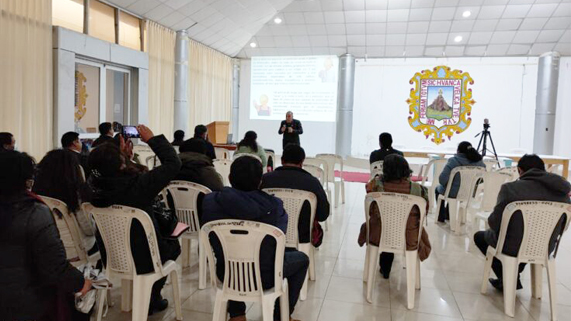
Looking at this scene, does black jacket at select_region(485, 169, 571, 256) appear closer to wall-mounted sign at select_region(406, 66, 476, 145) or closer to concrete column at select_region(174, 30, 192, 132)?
concrete column at select_region(174, 30, 192, 132)

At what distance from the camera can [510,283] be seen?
2777 millimetres

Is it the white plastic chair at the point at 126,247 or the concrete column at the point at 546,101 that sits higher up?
the concrete column at the point at 546,101

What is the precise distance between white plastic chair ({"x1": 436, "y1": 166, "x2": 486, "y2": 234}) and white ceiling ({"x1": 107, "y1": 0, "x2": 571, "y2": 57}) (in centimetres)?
560

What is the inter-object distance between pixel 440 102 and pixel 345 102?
Result: 2.39m

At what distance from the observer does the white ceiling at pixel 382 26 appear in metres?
8.89

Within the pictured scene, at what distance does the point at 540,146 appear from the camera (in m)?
10.1

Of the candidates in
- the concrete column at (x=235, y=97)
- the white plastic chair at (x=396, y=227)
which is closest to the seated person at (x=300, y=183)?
the white plastic chair at (x=396, y=227)

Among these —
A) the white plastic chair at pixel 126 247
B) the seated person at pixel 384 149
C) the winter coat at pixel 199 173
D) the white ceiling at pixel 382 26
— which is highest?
the white ceiling at pixel 382 26

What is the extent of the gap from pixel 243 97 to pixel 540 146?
25.6ft

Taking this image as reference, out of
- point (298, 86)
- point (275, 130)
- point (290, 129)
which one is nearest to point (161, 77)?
point (290, 129)

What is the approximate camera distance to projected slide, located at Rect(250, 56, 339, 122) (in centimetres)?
1101

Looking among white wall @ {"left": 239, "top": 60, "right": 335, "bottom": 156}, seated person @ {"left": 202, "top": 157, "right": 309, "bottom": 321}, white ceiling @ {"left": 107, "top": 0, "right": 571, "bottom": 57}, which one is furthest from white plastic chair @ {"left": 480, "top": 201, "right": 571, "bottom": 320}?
white wall @ {"left": 239, "top": 60, "right": 335, "bottom": 156}

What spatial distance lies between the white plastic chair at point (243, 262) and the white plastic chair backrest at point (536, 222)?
64.6 inches

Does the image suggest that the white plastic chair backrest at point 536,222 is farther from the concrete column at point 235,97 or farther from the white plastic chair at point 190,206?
the concrete column at point 235,97
